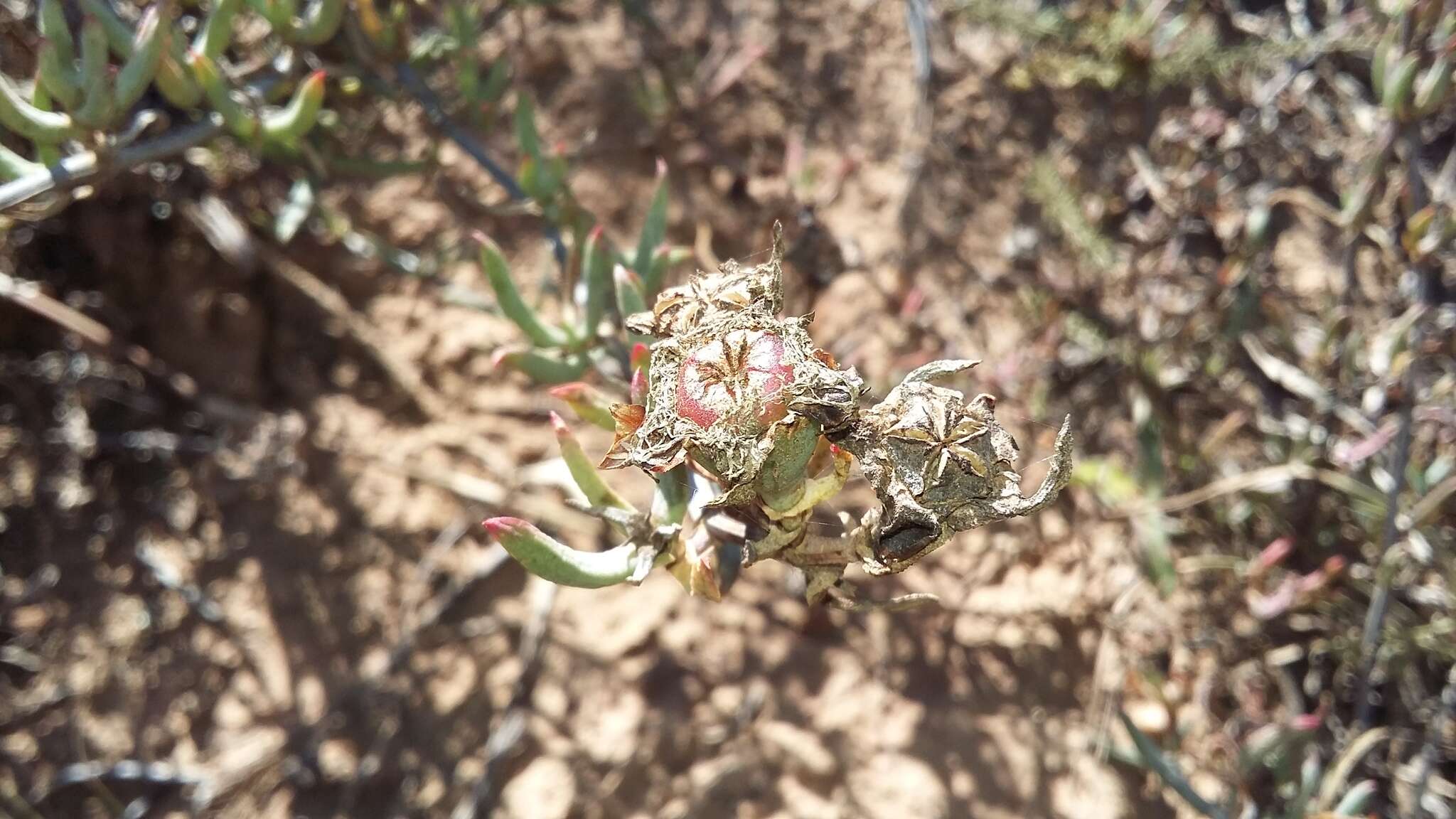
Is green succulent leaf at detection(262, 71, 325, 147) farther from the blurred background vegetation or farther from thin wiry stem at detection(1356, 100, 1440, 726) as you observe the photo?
thin wiry stem at detection(1356, 100, 1440, 726)

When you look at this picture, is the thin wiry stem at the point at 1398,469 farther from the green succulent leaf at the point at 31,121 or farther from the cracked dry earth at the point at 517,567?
the green succulent leaf at the point at 31,121

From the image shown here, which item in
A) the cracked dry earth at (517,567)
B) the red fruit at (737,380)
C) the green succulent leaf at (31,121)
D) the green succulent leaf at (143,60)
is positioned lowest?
the cracked dry earth at (517,567)

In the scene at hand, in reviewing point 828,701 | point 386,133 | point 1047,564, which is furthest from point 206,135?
point 1047,564

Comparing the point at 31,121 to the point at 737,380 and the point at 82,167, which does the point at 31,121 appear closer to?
the point at 82,167

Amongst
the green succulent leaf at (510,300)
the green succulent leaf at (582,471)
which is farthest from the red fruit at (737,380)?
the green succulent leaf at (510,300)

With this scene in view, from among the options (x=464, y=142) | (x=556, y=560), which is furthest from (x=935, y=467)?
(x=464, y=142)
